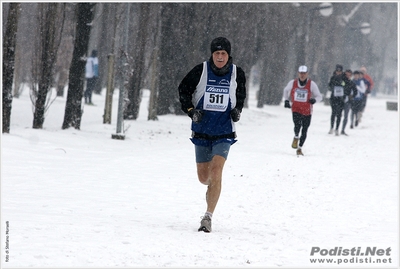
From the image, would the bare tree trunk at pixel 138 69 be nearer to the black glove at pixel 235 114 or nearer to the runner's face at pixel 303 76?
the runner's face at pixel 303 76

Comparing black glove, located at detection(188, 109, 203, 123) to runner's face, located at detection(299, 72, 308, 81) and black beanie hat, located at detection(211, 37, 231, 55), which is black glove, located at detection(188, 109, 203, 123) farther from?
runner's face, located at detection(299, 72, 308, 81)

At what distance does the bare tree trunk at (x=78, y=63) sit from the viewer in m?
17.7

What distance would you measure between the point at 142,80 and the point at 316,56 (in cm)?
3085

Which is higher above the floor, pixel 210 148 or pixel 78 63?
pixel 78 63

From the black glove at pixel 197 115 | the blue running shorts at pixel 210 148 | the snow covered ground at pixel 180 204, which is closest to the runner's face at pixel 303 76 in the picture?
the snow covered ground at pixel 180 204

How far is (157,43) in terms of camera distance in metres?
23.1

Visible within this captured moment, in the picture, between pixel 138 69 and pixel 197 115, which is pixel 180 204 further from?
pixel 138 69

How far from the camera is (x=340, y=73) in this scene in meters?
21.0

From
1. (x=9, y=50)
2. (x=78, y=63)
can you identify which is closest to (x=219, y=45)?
(x=9, y=50)

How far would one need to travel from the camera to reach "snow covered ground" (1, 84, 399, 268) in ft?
20.4

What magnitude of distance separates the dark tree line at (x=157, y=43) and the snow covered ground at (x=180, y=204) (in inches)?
72.5

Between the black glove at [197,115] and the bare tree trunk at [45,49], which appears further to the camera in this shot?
the bare tree trunk at [45,49]

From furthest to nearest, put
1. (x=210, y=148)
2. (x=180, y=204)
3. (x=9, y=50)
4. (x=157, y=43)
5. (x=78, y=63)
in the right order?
(x=157, y=43) < (x=78, y=63) < (x=9, y=50) < (x=180, y=204) < (x=210, y=148)

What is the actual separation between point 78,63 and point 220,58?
1074 centimetres
